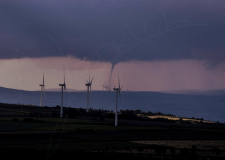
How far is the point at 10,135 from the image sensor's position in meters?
122

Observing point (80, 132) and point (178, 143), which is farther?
point (80, 132)

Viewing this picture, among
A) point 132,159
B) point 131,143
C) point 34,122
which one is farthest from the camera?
point 34,122

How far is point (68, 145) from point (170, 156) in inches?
1175

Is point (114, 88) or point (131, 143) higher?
point (114, 88)

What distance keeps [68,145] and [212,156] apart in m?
37.6

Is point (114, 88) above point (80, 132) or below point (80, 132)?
above

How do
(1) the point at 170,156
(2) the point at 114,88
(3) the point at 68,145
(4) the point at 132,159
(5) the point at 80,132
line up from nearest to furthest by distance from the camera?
(4) the point at 132,159 < (1) the point at 170,156 < (3) the point at 68,145 < (5) the point at 80,132 < (2) the point at 114,88

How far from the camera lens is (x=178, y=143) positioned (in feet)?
356

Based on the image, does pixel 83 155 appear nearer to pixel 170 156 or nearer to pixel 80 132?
pixel 170 156

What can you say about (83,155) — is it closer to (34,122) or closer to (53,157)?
(53,157)

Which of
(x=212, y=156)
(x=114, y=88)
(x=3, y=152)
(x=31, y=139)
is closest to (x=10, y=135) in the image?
(x=31, y=139)

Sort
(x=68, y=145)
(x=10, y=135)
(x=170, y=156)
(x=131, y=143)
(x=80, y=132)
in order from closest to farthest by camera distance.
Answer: (x=170, y=156)
(x=68, y=145)
(x=131, y=143)
(x=10, y=135)
(x=80, y=132)

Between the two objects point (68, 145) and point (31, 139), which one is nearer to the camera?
point (68, 145)

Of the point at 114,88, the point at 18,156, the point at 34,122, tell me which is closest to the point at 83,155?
the point at 18,156
